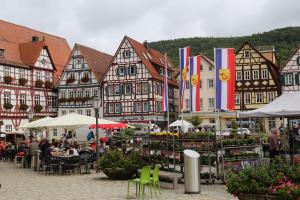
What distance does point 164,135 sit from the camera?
16406 mm

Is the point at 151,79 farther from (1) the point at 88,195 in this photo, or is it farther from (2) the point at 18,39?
(1) the point at 88,195

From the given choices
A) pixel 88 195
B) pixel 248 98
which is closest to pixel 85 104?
pixel 248 98

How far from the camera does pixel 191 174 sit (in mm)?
13258

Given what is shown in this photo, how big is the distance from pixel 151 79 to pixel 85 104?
8.29m

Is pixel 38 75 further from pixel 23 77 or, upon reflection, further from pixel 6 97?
pixel 6 97

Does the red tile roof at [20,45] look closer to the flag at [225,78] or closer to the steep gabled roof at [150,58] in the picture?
the steep gabled roof at [150,58]

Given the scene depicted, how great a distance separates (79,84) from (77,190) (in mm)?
41083

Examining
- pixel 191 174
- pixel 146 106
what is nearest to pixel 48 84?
pixel 146 106

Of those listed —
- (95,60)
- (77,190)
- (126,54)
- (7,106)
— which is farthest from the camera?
(95,60)

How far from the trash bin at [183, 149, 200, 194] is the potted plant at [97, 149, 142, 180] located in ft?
11.4

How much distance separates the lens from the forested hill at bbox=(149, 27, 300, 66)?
3659 inches

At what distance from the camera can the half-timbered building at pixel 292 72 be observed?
167ft

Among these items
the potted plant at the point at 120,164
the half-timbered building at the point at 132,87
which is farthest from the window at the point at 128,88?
the potted plant at the point at 120,164

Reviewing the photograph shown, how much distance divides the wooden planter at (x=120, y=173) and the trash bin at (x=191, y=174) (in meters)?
3.52
